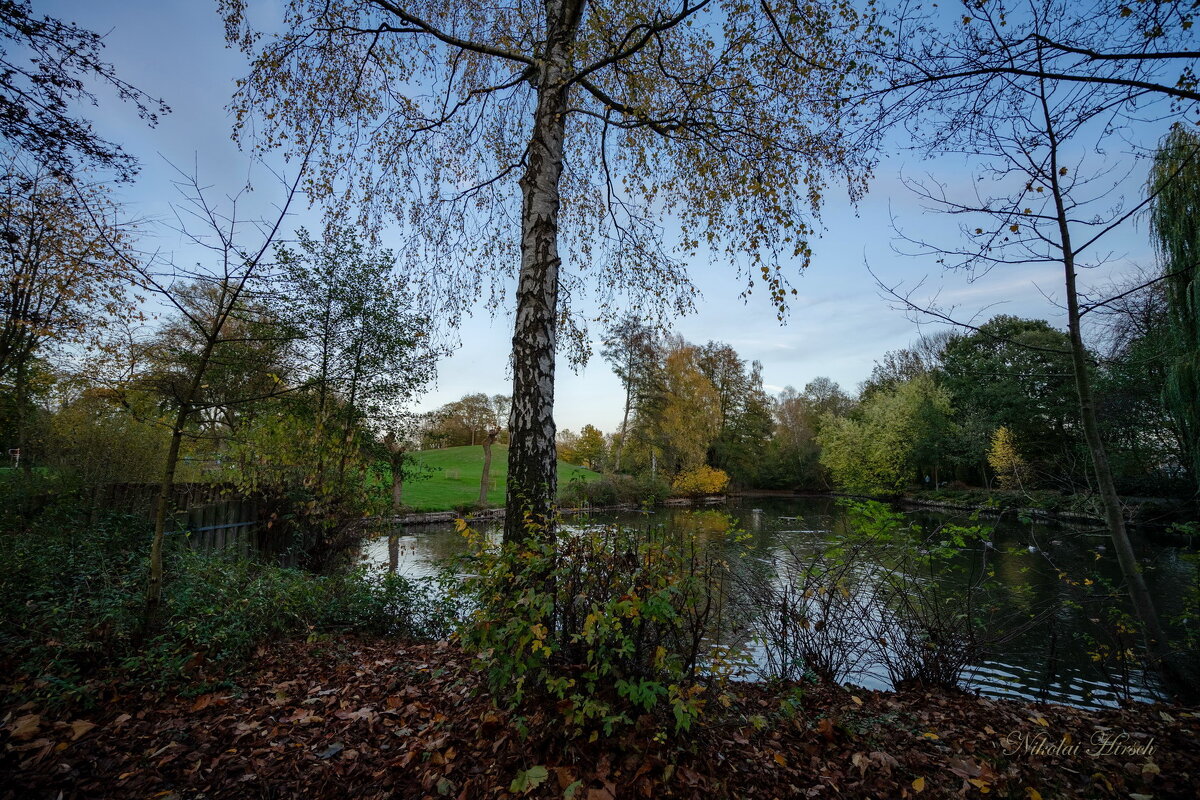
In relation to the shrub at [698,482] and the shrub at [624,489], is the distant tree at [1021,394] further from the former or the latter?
the shrub at [624,489]

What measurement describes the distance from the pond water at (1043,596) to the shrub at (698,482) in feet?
37.5

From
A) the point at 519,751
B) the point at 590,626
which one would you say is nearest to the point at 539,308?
the point at 590,626

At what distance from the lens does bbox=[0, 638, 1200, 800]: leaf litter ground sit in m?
2.21

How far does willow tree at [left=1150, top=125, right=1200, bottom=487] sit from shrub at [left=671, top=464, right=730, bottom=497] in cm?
1970

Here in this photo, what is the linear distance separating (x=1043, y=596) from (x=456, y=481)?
2673cm

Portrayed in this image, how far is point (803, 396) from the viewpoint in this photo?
4984 centimetres

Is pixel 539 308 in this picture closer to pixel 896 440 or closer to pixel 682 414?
pixel 682 414

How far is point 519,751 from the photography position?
232 centimetres

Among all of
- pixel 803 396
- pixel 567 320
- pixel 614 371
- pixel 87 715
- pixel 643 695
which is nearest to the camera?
pixel 643 695

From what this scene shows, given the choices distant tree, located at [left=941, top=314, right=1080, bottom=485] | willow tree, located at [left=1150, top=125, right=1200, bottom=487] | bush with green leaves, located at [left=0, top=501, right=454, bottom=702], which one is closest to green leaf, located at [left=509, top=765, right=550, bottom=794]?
bush with green leaves, located at [left=0, top=501, right=454, bottom=702]

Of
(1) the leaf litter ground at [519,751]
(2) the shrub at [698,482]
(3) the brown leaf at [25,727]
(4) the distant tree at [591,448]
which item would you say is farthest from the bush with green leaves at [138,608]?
(2) the shrub at [698,482]

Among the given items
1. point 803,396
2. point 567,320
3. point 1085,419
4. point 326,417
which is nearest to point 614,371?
point 326,417

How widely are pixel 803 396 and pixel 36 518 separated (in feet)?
172

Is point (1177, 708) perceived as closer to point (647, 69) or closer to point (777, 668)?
point (777, 668)
